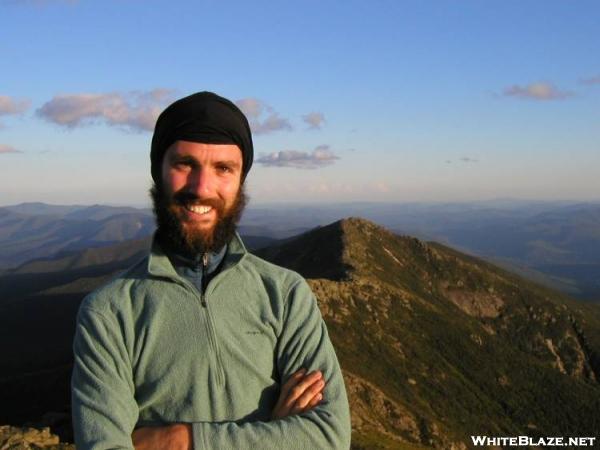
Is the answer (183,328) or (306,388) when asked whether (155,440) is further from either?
(306,388)

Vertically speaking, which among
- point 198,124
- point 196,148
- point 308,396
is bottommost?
point 308,396

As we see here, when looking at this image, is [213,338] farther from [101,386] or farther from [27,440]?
[27,440]

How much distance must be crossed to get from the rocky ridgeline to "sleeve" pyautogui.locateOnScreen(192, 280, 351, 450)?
2836 cm

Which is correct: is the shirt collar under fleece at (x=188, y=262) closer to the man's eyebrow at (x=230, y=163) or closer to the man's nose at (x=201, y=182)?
the man's nose at (x=201, y=182)

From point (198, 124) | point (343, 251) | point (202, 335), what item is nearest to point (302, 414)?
point (202, 335)

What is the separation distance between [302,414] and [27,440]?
102 feet

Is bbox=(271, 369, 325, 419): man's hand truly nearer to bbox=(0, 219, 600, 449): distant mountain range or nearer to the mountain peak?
bbox=(0, 219, 600, 449): distant mountain range

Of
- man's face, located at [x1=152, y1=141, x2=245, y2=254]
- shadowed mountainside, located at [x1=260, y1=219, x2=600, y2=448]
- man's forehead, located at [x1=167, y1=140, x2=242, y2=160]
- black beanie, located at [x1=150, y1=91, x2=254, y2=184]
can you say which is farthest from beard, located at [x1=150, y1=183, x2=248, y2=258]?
shadowed mountainside, located at [x1=260, y1=219, x2=600, y2=448]

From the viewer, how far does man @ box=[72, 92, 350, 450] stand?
16.6ft

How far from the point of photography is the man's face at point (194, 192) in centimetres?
557

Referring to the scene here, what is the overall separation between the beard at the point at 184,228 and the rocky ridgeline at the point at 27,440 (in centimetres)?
2840

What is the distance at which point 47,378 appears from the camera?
100188 millimetres

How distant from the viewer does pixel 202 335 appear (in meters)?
5.31

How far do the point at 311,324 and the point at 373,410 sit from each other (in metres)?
76.4
